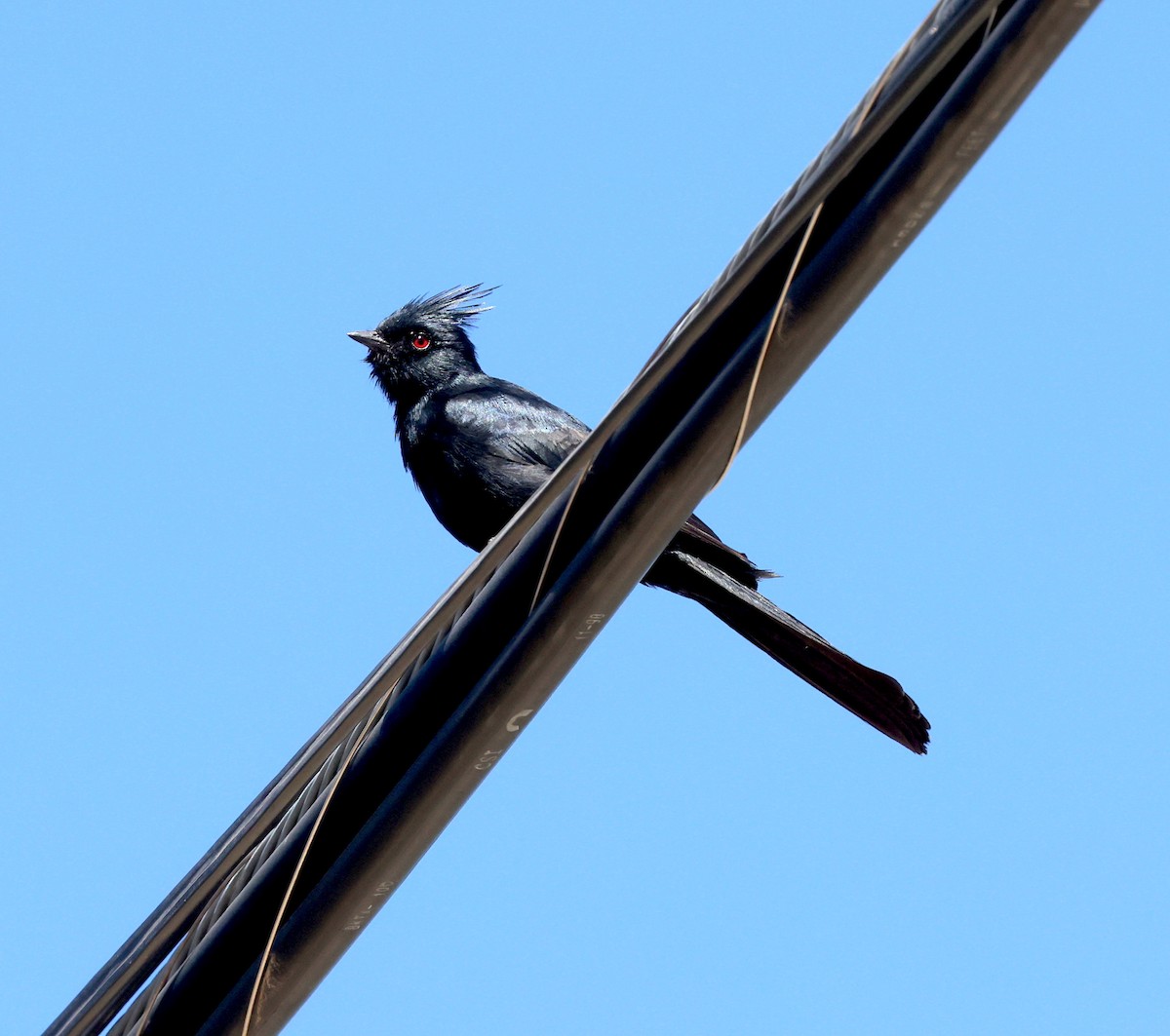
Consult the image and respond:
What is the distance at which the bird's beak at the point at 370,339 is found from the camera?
26.9 ft

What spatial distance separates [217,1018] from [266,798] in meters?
0.36

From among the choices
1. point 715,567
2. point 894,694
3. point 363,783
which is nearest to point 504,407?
point 715,567

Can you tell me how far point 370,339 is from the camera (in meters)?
8.26

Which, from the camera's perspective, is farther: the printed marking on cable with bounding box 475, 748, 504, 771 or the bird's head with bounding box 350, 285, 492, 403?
the bird's head with bounding box 350, 285, 492, 403

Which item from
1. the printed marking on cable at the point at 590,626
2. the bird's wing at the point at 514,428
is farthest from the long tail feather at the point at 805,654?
the printed marking on cable at the point at 590,626

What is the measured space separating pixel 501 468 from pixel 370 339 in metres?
1.66

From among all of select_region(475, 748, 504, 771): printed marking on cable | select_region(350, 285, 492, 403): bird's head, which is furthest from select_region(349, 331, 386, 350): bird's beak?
select_region(475, 748, 504, 771): printed marking on cable

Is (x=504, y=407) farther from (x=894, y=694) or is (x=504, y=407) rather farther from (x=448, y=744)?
(x=448, y=744)

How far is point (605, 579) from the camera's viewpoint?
2287 mm

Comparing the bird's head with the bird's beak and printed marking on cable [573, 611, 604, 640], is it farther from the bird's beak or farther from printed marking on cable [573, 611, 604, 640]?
printed marking on cable [573, 611, 604, 640]

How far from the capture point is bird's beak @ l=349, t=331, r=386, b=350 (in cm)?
821

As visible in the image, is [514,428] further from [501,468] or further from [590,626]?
[590,626]

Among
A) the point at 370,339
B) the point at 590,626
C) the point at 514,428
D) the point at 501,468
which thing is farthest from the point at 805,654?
the point at 370,339

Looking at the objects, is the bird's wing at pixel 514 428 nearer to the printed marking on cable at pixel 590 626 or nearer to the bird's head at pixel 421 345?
the bird's head at pixel 421 345
